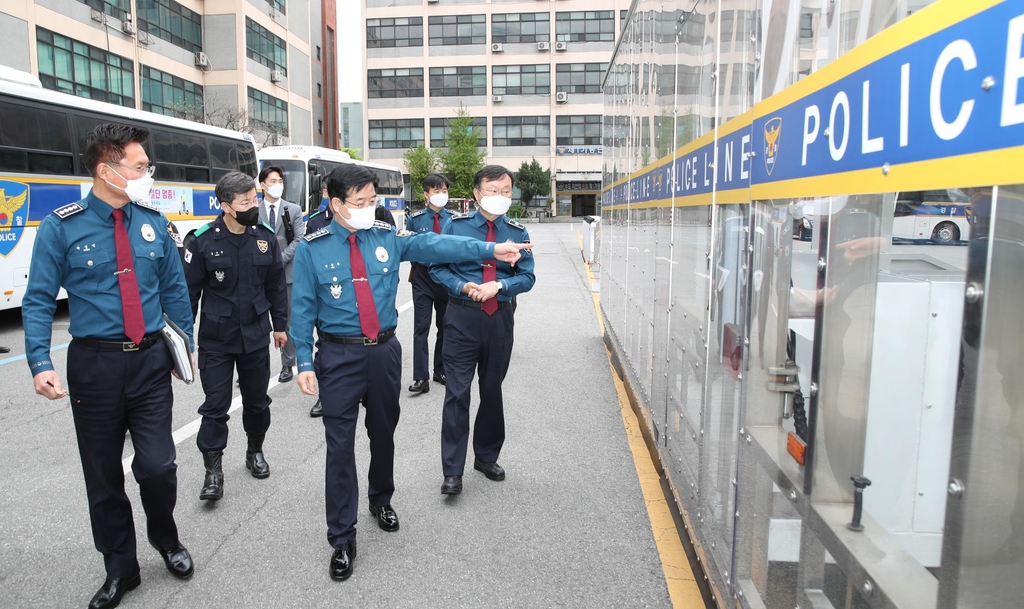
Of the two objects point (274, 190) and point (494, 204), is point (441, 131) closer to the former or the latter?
point (274, 190)

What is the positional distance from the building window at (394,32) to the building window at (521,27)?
5.87 m

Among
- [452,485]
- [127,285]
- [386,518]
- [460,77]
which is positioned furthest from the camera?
[460,77]

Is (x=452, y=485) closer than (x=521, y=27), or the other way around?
(x=452, y=485)

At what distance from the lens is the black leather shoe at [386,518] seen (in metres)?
3.82

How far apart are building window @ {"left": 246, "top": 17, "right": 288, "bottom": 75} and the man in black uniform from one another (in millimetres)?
36297

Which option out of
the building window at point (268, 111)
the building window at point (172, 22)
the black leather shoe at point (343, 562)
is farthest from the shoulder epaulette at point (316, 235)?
the building window at point (268, 111)

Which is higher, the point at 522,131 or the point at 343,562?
the point at 522,131

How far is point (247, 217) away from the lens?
4.48 m

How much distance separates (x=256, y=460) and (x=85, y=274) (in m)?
1.89

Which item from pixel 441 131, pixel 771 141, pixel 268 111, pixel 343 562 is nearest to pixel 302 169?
pixel 268 111

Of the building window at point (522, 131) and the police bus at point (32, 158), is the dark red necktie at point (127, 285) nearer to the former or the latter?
the police bus at point (32, 158)

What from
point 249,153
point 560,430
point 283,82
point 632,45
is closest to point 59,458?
point 560,430

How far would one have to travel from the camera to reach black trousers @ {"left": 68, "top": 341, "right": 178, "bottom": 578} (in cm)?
309

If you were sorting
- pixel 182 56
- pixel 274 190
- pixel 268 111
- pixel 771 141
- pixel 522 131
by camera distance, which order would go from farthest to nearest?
pixel 522 131 → pixel 268 111 → pixel 182 56 → pixel 274 190 → pixel 771 141
